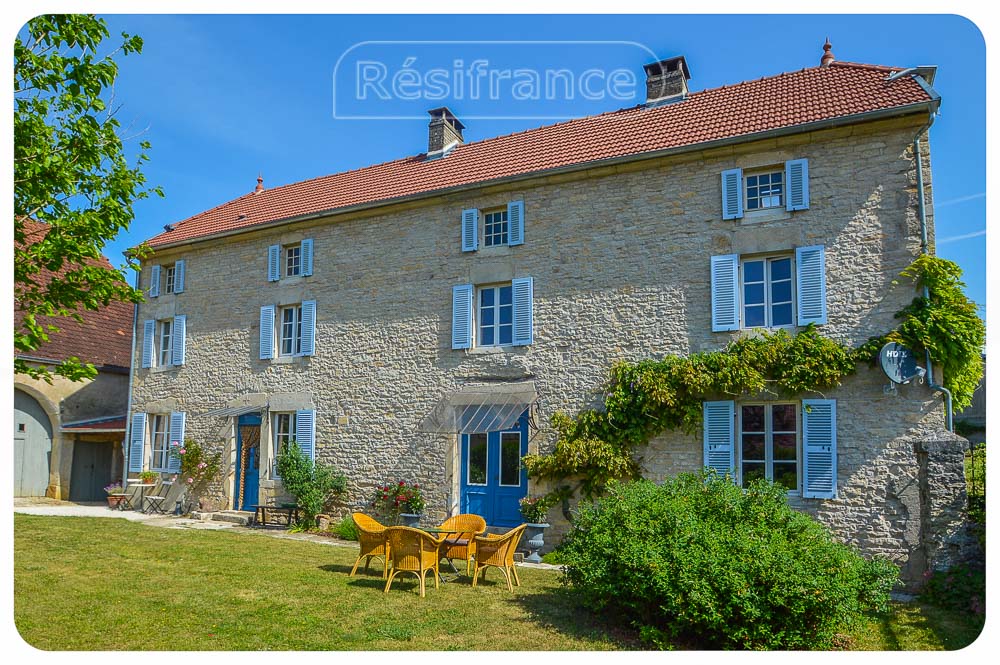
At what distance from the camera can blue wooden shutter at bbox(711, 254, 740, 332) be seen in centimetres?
1136

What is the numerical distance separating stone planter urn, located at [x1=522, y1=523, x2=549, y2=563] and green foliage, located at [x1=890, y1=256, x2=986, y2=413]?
584 centimetres

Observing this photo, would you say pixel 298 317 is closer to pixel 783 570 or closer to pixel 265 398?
pixel 265 398

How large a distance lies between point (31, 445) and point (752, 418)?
1757 centimetres

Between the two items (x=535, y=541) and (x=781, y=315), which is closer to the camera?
(x=781, y=315)

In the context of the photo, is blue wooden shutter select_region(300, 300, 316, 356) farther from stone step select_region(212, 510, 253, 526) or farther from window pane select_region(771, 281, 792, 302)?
window pane select_region(771, 281, 792, 302)

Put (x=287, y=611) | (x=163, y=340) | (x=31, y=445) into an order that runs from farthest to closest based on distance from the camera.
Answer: (x=31, y=445) < (x=163, y=340) < (x=287, y=611)

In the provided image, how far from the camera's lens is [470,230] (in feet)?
45.1

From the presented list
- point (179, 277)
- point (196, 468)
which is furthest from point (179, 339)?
point (196, 468)

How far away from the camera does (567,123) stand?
14750 mm

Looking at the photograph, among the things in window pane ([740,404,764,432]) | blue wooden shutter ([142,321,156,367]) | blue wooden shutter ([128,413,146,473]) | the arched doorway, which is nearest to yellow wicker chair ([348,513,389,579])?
window pane ([740,404,764,432])

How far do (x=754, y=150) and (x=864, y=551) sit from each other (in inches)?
239

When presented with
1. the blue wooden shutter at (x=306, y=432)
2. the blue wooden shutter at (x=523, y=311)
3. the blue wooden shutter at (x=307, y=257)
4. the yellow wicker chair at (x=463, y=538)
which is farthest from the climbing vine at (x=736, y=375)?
the blue wooden shutter at (x=307, y=257)

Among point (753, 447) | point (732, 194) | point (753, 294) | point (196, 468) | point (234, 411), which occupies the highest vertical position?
point (732, 194)

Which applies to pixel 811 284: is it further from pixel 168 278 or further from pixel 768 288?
pixel 168 278
